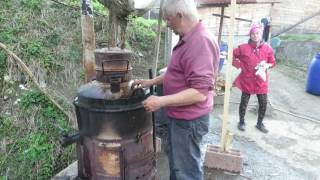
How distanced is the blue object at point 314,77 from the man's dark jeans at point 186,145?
6.86 m

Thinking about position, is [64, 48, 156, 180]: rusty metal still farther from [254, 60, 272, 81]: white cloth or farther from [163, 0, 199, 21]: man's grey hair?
[254, 60, 272, 81]: white cloth

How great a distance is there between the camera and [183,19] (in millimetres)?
2854

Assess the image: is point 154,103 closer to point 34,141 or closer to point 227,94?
point 227,94

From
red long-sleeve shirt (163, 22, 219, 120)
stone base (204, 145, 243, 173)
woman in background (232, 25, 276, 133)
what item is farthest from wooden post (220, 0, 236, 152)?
woman in background (232, 25, 276, 133)

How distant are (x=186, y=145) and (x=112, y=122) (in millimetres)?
730

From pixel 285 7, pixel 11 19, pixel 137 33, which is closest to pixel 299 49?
pixel 285 7

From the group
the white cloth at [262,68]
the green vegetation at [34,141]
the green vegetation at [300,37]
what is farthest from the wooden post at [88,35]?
the green vegetation at [300,37]

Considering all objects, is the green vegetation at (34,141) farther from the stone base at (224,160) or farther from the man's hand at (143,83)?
the stone base at (224,160)

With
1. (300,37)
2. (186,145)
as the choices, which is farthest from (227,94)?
(300,37)

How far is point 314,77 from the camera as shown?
29.3 ft

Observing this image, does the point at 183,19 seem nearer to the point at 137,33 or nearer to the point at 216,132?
the point at 216,132

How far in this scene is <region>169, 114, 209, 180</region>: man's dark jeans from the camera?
3031 millimetres

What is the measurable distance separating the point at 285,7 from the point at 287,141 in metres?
9.30

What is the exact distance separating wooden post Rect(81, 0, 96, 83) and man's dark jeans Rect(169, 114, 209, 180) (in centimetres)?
188
